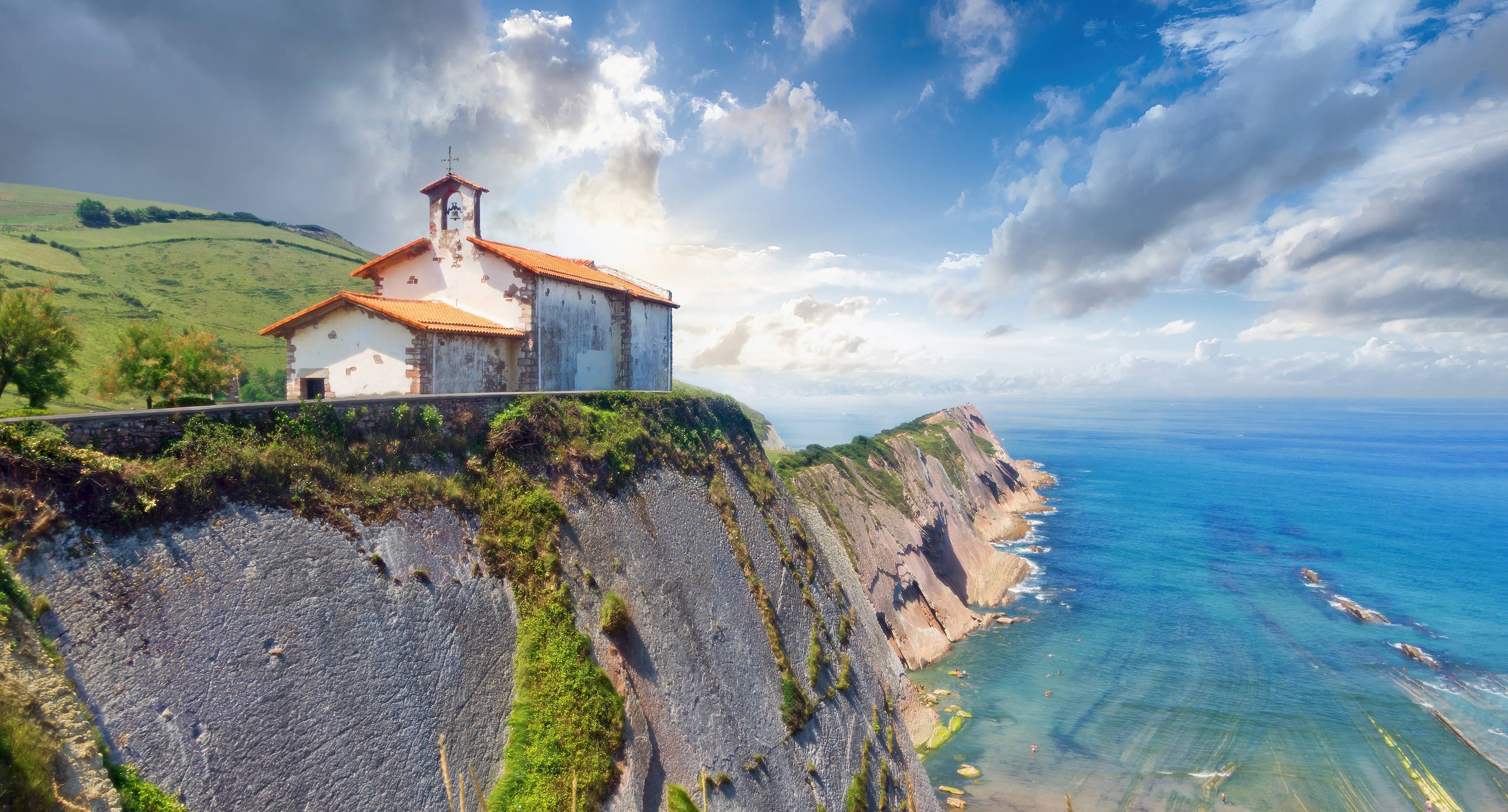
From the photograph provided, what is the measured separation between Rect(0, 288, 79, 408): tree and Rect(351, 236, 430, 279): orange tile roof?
35.3 ft

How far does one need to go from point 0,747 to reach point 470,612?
26.5ft

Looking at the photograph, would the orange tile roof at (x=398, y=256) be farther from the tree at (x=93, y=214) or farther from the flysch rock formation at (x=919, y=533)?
the tree at (x=93, y=214)

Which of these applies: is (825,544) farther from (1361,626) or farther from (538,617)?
(1361,626)

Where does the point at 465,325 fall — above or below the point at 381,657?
above

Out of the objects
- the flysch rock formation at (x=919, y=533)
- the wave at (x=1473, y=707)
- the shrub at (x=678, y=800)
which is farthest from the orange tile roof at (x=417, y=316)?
the wave at (x=1473, y=707)

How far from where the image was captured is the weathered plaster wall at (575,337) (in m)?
26.9

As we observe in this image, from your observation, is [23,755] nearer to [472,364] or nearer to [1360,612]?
[472,364]

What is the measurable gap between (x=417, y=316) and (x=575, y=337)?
7.43m

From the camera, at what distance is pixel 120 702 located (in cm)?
1027

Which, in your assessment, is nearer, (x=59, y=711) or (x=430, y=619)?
(x=59, y=711)

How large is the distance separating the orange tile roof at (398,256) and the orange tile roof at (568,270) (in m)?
2.43

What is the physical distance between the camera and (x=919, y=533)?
188 feet

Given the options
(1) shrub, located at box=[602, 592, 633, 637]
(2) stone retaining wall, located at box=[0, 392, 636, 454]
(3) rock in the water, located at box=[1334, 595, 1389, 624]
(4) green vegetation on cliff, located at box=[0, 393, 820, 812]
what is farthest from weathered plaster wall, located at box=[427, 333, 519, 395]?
(3) rock in the water, located at box=[1334, 595, 1389, 624]

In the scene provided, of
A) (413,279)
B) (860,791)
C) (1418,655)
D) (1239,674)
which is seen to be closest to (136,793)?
(860,791)
